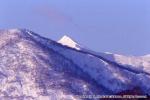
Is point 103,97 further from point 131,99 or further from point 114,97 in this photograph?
point 131,99

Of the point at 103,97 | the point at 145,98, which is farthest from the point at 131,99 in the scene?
the point at 103,97

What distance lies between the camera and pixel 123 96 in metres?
75.0

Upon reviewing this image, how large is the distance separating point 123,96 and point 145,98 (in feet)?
10.8

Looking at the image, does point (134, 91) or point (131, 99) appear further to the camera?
point (134, 91)

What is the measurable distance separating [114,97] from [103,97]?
2791 millimetres

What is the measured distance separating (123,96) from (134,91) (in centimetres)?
342

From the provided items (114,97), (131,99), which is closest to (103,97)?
(114,97)

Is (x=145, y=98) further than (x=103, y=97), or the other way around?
(x=103, y=97)

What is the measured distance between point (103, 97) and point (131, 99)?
763 centimetres

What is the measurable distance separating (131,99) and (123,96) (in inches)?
112

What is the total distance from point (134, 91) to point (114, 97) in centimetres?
345

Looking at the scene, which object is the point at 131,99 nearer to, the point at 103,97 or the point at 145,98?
the point at 145,98

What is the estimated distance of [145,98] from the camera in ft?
243

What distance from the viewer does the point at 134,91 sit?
255ft
